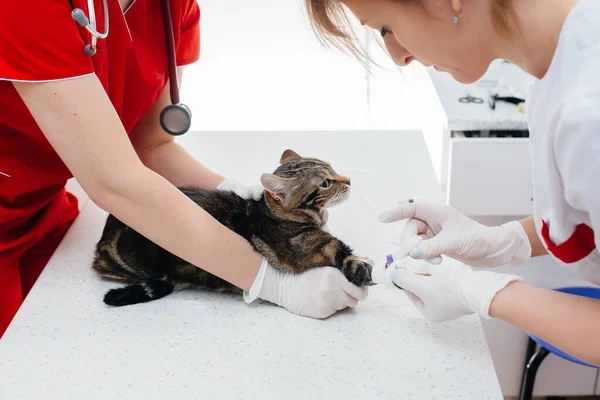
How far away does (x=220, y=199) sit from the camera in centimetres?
140

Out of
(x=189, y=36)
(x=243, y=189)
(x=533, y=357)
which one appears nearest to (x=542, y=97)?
(x=243, y=189)

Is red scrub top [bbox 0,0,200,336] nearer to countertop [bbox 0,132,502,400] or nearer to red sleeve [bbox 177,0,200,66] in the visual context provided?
red sleeve [bbox 177,0,200,66]

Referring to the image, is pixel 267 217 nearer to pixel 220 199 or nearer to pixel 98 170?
pixel 220 199

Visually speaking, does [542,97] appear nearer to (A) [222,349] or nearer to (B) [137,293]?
→ (A) [222,349]

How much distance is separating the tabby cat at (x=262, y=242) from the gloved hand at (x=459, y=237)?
13cm

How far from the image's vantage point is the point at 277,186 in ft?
4.40

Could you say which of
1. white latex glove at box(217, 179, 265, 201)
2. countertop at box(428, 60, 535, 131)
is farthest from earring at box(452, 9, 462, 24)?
countertop at box(428, 60, 535, 131)

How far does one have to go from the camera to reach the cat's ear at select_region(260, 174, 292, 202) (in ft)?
4.31

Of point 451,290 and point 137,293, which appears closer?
point 451,290

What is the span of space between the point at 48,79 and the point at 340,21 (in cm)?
47

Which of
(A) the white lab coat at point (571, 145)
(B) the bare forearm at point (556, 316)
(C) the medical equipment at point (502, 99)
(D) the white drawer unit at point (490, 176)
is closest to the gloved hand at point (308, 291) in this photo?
(B) the bare forearm at point (556, 316)

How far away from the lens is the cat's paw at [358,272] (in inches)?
46.9

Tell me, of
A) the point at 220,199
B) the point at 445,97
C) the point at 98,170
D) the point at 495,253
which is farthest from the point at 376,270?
the point at 445,97

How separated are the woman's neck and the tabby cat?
496 mm
